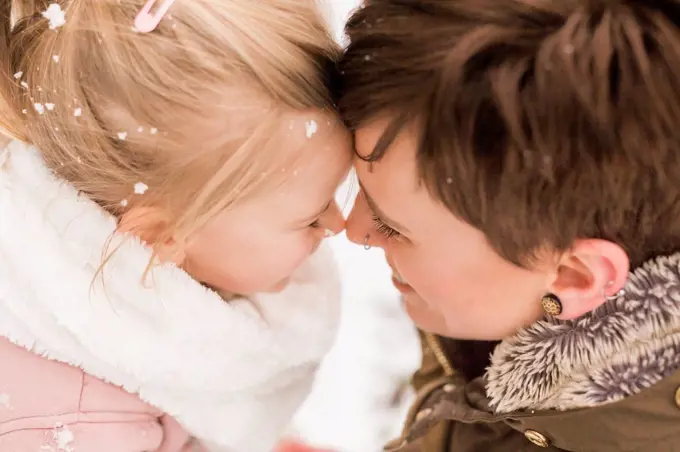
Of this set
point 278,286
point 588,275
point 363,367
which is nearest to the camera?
point 588,275

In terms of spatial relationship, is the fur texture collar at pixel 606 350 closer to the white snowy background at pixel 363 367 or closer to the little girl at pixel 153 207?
the little girl at pixel 153 207

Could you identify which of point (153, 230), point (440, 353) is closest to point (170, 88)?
point (153, 230)

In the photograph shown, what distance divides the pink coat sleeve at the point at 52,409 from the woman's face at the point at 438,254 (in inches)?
13.7

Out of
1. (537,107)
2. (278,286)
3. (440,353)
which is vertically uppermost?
(537,107)

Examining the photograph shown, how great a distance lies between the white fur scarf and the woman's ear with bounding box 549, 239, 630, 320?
0.37 m

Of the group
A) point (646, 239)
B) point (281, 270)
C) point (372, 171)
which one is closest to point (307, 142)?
point (372, 171)

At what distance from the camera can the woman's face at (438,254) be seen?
604mm

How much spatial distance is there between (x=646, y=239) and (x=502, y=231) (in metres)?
0.13

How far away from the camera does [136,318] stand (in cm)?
74

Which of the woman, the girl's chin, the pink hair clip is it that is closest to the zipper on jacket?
the woman

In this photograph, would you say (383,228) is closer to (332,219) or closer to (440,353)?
(332,219)

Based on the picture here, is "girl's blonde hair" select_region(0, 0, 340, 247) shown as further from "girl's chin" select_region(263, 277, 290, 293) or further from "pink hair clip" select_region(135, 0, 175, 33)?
"girl's chin" select_region(263, 277, 290, 293)

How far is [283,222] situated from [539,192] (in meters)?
0.27

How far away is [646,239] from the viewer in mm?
587
